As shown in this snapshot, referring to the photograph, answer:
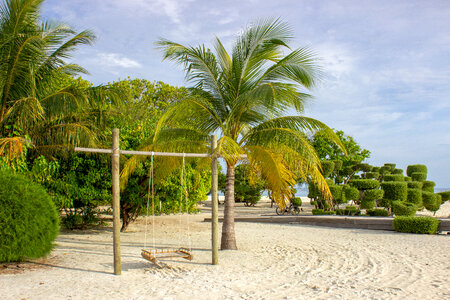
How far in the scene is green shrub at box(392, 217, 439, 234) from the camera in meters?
14.4

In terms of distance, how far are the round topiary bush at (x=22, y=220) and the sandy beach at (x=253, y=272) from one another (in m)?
0.46

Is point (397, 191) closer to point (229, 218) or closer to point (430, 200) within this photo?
point (430, 200)

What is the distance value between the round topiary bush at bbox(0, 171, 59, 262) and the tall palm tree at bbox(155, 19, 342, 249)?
10.5 feet

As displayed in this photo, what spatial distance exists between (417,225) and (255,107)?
870 centimetres

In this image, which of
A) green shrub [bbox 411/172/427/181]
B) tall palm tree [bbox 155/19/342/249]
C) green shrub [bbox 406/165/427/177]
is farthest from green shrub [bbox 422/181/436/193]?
tall palm tree [bbox 155/19/342/249]

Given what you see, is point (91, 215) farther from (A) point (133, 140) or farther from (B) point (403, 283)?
(B) point (403, 283)

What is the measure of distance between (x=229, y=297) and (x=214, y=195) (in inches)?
108

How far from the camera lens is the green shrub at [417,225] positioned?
1441 cm

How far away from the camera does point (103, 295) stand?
20.6 feet

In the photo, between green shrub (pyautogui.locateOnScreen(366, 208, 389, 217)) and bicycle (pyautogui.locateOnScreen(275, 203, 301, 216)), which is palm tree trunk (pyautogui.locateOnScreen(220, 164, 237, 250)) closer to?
green shrub (pyautogui.locateOnScreen(366, 208, 389, 217))

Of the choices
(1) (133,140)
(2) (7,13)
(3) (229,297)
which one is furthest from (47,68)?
(3) (229,297)

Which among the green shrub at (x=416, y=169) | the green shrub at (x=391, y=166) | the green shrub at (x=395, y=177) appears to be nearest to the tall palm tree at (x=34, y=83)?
the green shrub at (x=395, y=177)

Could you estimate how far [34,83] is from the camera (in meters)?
10.7

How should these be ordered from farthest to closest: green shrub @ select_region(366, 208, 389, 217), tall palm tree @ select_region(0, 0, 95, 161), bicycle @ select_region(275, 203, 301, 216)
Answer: bicycle @ select_region(275, 203, 301, 216) < green shrub @ select_region(366, 208, 389, 217) < tall palm tree @ select_region(0, 0, 95, 161)
